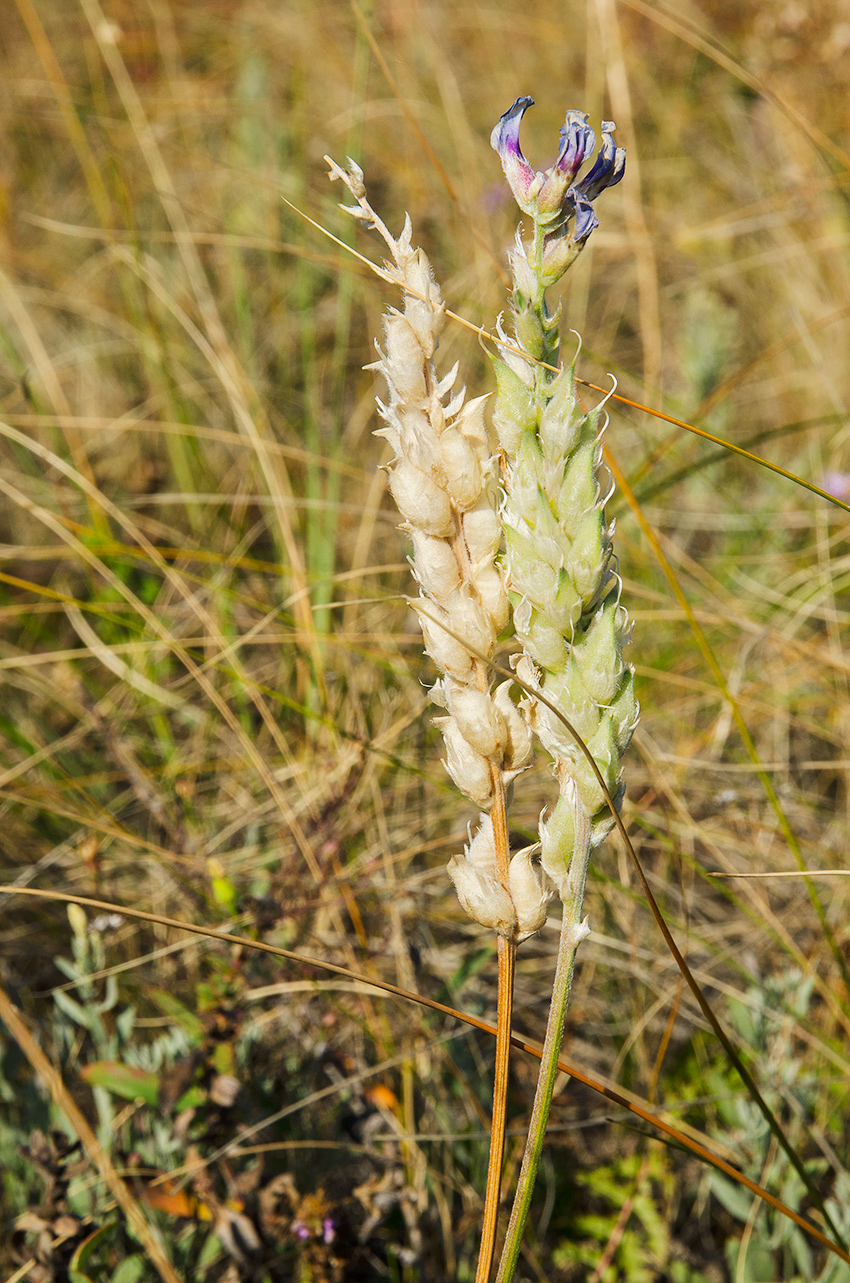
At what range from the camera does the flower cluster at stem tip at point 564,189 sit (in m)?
0.61

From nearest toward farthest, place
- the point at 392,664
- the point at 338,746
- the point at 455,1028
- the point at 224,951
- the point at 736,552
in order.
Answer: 1. the point at 455,1028
2. the point at 224,951
3. the point at 338,746
4. the point at 392,664
5. the point at 736,552

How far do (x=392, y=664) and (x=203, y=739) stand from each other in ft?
1.51

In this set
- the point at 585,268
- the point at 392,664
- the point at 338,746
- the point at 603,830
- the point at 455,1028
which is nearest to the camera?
the point at 603,830

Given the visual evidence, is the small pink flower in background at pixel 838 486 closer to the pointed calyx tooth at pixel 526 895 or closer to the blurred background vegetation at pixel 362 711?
the blurred background vegetation at pixel 362 711

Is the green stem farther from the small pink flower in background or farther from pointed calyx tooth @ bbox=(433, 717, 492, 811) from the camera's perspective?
the small pink flower in background

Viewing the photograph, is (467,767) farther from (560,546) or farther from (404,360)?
(404,360)

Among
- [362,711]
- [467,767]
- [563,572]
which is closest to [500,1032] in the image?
[467,767]

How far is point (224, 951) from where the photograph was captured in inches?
62.7

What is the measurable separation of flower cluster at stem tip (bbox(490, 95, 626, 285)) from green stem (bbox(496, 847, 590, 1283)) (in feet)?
1.33

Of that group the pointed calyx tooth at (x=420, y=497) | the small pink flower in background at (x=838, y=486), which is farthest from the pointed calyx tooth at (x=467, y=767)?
the small pink flower in background at (x=838, y=486)

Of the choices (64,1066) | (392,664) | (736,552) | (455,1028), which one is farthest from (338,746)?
(736,552)

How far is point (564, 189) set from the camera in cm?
62

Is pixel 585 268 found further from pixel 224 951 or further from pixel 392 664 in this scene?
pixel 224 951

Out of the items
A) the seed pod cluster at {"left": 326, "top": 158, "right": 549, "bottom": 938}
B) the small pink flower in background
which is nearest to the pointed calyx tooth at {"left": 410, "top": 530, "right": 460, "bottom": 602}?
the seed pod cluster at {"left": 326, "top": 158, "right": 549, "bottom": 938}
